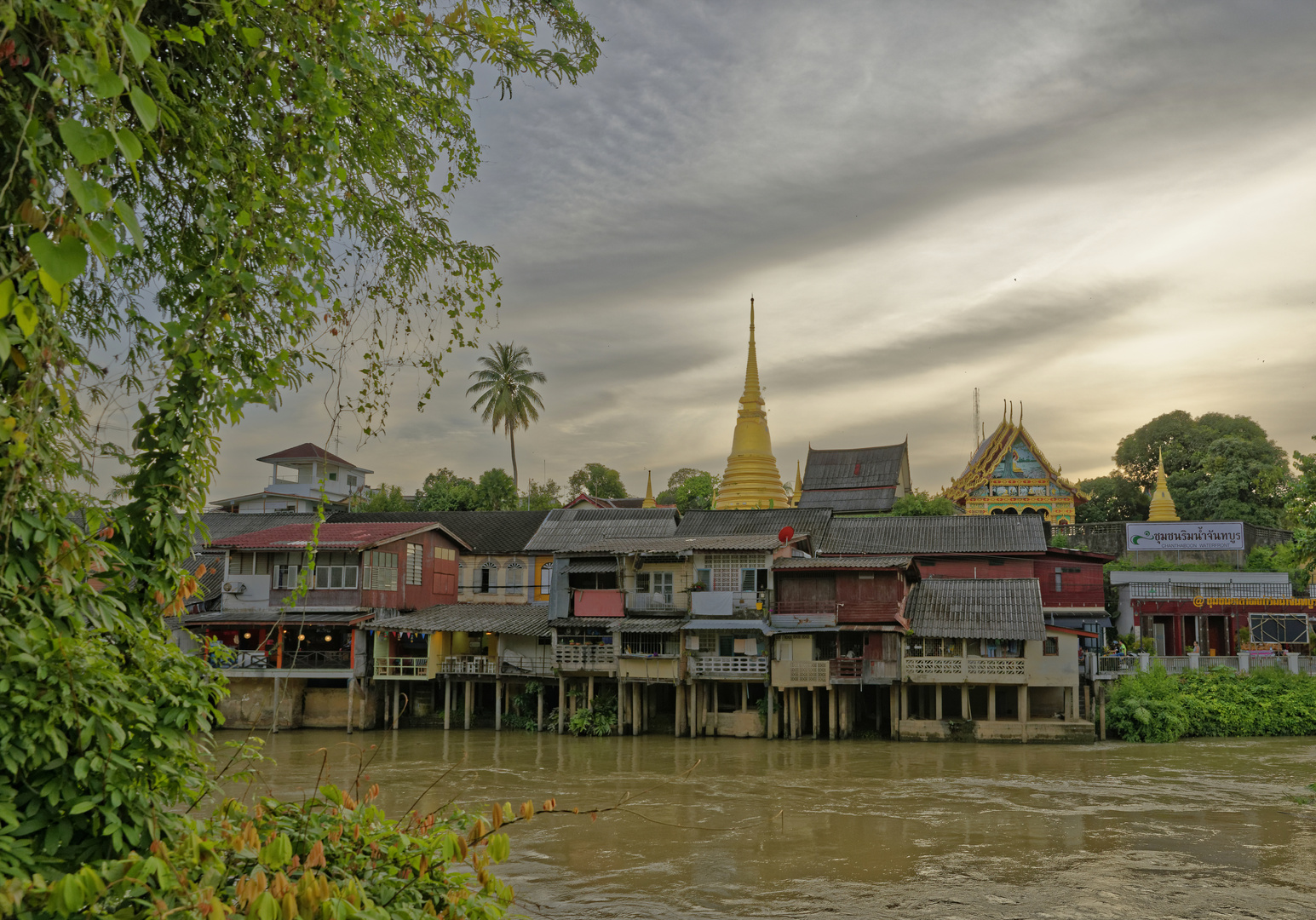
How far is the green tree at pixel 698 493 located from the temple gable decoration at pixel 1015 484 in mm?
14610

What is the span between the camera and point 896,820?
61.9 feet

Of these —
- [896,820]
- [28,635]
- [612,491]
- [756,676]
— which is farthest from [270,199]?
[612,491]

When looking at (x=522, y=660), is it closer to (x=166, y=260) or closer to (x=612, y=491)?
(x=166, y=260)

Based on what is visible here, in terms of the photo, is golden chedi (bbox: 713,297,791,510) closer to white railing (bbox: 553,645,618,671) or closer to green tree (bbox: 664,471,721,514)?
green tree (bbox: 664,471,721,514)

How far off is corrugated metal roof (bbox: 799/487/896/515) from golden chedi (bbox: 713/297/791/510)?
15.7 feet

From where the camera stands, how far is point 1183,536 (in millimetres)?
42219

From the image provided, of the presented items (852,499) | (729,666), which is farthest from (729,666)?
(852,499)

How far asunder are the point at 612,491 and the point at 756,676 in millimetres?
37825

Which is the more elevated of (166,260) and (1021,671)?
(166,260)

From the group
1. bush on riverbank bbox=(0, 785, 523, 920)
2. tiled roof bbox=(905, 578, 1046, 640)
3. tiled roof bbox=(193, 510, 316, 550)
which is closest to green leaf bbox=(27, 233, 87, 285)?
bush on riverbank bbox=(0, 785, 523, 920)

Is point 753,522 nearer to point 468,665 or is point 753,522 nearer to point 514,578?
point 514,578

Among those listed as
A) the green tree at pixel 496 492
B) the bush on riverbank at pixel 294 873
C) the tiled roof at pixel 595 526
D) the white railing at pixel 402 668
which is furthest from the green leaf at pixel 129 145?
the green tree at pixel 496 492

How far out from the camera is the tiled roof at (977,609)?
29.7 m

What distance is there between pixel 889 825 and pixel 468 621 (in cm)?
1924
